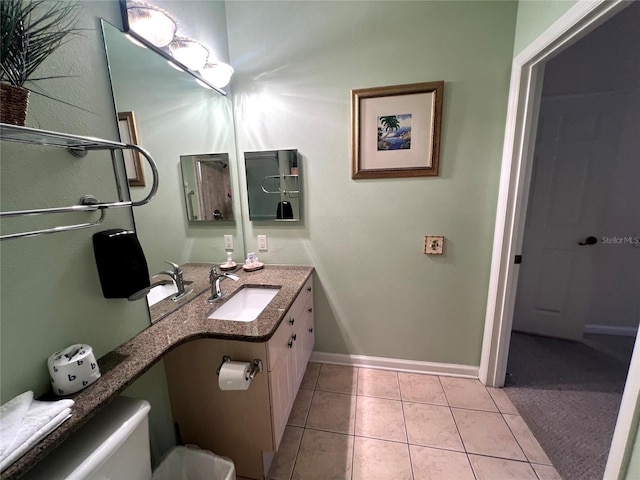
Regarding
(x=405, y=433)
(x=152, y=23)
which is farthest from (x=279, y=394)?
(x=152, y=23)

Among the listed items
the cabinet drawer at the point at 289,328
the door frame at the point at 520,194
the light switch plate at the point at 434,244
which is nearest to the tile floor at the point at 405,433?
the door frame at the point at 520,194

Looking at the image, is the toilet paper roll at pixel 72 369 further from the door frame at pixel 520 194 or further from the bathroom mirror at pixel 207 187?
the door frame at pixel 520 194

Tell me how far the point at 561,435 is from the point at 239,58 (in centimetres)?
313

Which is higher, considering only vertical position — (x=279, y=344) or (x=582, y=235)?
(x=582, y=235)

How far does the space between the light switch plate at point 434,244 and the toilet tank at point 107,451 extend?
5.64ft

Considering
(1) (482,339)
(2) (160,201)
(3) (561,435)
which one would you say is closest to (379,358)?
(1) (482,339)

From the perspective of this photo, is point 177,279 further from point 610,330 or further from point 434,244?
point 610,330

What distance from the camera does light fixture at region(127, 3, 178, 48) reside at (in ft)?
3.45

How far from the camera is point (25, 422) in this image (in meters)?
0.63

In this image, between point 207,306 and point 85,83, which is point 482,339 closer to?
point 207,306

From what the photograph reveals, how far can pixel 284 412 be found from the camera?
136cm

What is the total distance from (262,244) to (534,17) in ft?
6.82

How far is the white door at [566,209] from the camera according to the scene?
2.03 m

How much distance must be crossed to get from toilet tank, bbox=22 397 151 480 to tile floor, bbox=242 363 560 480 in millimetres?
759
